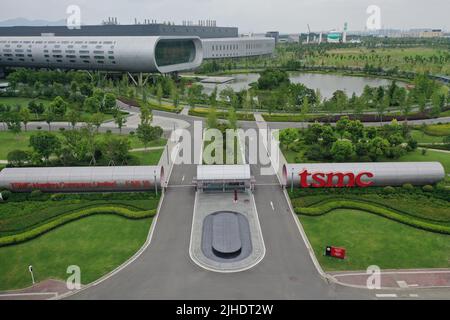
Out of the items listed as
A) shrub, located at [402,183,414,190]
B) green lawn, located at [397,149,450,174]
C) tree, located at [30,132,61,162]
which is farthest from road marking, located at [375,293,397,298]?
tree, located at [30,132,61,162]

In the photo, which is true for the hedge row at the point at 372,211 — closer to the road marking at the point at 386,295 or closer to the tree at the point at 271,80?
the road marking at the point at 386,295

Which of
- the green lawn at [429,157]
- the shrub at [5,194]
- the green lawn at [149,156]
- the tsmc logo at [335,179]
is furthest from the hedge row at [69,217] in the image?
the green lawn at [429,157]

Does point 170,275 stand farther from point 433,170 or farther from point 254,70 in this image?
point 254,70

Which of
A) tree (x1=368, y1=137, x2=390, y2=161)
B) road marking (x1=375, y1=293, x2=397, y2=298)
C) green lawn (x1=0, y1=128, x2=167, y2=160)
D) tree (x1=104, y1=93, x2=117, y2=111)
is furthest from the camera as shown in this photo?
tree (x1=104, y1=93, x2=117, y2=111)

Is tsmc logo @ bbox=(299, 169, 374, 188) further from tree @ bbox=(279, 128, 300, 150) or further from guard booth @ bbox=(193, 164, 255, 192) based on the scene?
tree @ bbox=(279, 128, 300, 150)

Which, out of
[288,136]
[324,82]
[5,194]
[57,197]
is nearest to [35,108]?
[5,194]
